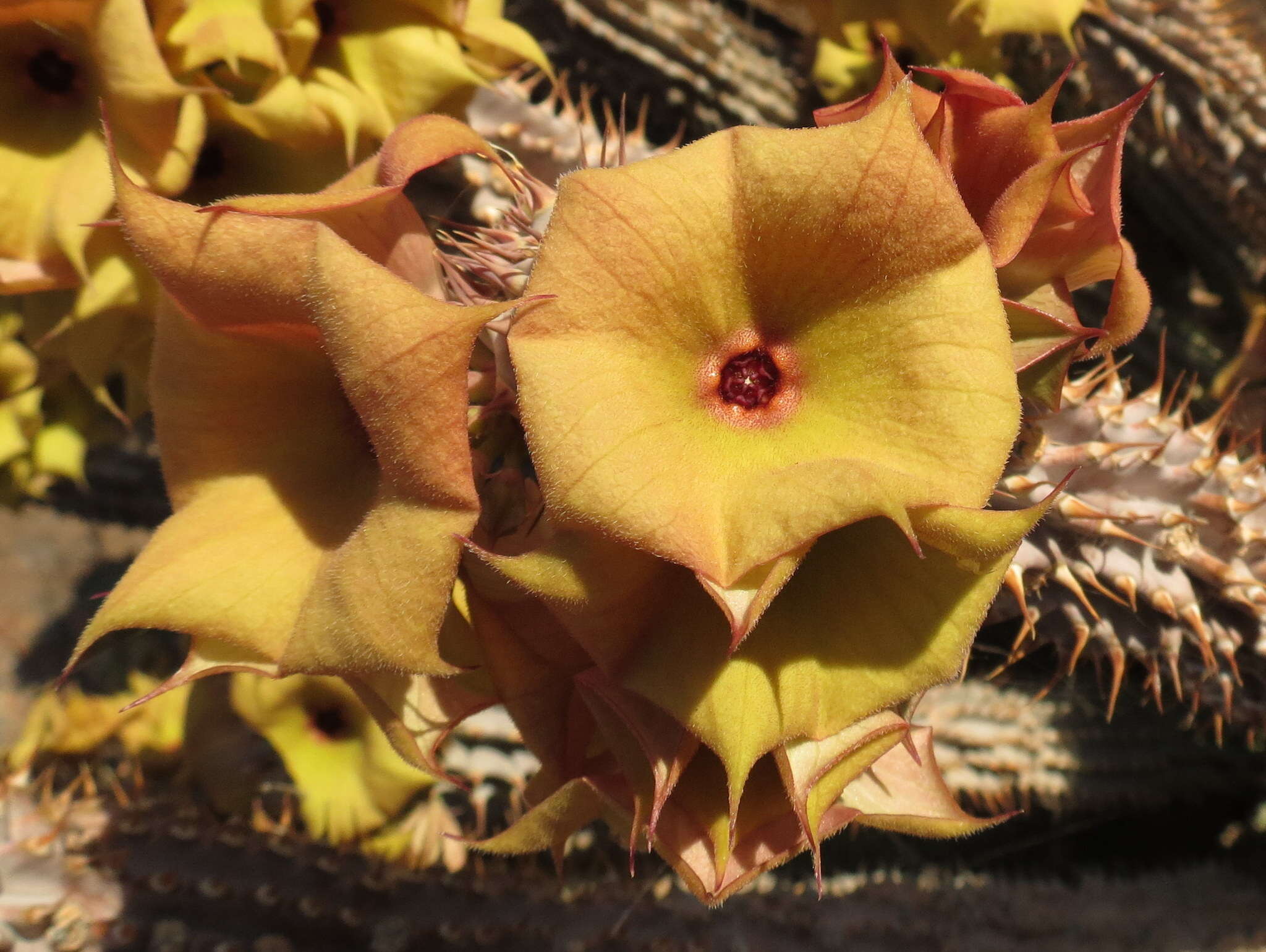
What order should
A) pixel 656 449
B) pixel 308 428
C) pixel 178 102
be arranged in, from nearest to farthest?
pixel 656 449, pixel 308 428, pixel 178 102

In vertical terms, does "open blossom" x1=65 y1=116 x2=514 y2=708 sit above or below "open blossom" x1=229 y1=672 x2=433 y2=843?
above

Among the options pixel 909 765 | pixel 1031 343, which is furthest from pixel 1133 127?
pixel 909 765

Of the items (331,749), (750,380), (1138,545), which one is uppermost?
(750,380)

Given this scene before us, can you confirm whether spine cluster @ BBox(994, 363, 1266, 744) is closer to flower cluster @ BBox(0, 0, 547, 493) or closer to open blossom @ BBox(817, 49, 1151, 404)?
open blossom @ BBox(817, 49, 1151, 404)

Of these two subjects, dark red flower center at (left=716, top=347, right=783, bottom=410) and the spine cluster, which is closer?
dark red flower center at (left=716, top=347, right=783, bottom=410)

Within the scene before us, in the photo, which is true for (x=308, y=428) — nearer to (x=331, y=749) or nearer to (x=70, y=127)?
(x=70, y=127)

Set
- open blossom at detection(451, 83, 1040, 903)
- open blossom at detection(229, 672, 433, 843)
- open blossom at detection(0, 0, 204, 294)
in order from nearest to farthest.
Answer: open blossom at detection(451, 83, 1040, 903), open blossom at detection(0, 0, 204, 294), open blossom at detection(229, 672, 433, 843)

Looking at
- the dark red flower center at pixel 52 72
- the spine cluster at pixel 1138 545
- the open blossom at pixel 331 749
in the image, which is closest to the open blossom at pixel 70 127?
the dark red flower center at pixel 52 72

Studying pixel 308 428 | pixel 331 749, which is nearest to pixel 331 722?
pixel 331 749

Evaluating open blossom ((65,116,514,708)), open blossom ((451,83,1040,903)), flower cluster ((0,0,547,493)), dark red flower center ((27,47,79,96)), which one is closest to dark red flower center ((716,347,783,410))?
open blossom ((451,83,1040,903))
